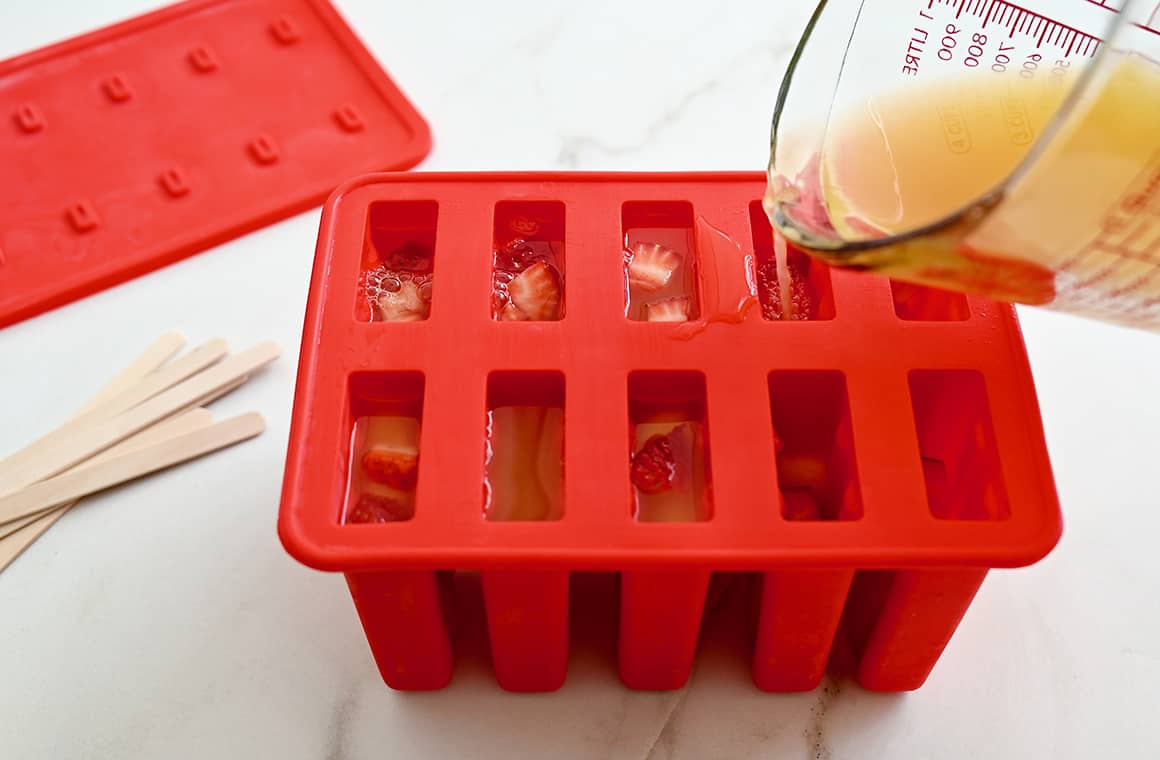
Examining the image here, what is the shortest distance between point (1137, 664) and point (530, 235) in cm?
41

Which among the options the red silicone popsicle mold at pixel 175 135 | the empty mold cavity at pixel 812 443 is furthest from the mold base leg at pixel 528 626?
the red silicone popsicle mold at pixel 175 135

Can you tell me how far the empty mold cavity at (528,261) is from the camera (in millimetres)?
598

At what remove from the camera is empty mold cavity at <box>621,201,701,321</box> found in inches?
23.8

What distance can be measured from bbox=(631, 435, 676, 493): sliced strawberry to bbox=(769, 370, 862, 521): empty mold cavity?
5 centimetres

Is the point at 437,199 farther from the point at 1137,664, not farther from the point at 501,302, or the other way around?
the point at 1137,664

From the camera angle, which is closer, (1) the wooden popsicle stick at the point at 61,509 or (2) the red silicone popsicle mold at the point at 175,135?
(1) the wooden popsicle stick at the point at 61,509

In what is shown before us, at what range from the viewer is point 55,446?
713 mm

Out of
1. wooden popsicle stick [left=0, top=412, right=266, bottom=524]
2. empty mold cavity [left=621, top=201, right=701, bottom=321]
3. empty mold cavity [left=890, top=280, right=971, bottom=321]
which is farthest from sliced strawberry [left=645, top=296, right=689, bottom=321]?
Answer: wooden popsicle stick [left=0, top=412, right=266, bottom=524]

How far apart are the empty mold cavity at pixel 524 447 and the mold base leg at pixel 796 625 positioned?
111 millimetres

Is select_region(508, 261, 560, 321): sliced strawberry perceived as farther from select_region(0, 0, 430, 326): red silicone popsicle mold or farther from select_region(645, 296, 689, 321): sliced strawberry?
select_region(0, 0, 430, 326): red silicone popsicle mold

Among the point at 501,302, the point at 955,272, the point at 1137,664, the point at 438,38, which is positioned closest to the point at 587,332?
the point at 501,302

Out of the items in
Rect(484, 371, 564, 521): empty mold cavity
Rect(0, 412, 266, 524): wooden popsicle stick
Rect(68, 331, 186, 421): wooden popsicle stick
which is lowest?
Rect(0, 412, 266, 524): wooden popsicle stick

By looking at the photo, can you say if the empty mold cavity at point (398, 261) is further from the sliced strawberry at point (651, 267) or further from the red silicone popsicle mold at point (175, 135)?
the red silicone popsicle mold at point (175, 135)

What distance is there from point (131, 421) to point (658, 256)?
0.35 metres
